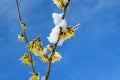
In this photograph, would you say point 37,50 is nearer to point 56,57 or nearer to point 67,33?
point 56,57

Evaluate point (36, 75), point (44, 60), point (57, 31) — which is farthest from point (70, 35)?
point (36, 75)

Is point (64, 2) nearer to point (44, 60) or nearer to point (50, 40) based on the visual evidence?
point (50, 40)

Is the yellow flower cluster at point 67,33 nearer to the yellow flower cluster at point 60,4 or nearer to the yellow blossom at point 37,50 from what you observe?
the yellow flower cluster at point 60,4

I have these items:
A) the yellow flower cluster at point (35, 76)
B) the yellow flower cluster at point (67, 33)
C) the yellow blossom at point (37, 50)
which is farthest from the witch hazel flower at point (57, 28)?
the yellow flower cluster at point (35, 76)

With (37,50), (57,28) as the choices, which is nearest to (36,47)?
(37,50)

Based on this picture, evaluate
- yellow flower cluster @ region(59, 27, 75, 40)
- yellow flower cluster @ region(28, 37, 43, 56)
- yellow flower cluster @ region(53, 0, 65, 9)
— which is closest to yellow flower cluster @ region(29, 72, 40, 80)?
yellow flower cluster @ region(28, 37, 43, 56)
